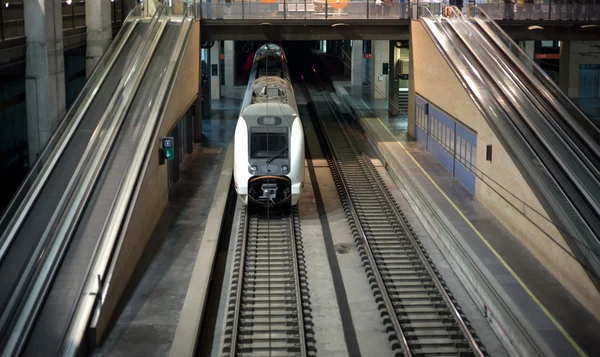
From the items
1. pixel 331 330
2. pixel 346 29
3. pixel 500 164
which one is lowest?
pixel 331 330

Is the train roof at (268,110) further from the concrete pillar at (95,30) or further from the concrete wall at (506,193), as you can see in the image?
the concrete pillar at (95,30)

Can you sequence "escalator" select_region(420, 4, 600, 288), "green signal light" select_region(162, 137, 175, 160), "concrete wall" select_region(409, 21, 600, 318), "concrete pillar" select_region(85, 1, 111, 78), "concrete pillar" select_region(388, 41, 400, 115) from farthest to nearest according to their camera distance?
"concrete pillar" select_region(388, 41, 400, 115)
"concrete pillar" select_region(85, 1, 111, 78)
"green signal light" select_region(162, 137, 175, 160)
"escalator" select_region(420, 4, 600, 288)
"concrete wall" select_region(409, 21, 600, 318)

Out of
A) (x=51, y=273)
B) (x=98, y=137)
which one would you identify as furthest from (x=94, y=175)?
(x=51, y=273)

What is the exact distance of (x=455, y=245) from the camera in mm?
16016

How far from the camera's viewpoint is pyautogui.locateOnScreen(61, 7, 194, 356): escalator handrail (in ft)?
37.9

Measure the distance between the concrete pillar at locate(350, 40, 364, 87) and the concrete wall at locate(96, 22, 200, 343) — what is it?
21398 mm

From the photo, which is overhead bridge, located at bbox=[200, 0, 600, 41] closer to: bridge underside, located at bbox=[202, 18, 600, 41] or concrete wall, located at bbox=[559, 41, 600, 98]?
bridge underside, located at bbox=[202, 18, 600, 41]

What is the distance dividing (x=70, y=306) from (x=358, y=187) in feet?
38.1

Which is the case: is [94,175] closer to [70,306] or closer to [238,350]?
[70,306]

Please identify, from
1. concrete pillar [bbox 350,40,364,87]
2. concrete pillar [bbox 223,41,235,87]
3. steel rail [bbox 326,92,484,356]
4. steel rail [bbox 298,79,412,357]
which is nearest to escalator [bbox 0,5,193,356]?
steel rail [bbox 298,79,412,357]

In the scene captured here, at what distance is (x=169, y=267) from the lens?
50.8ft

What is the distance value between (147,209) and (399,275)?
5.40 metres

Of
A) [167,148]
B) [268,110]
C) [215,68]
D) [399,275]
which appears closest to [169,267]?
[167,148]

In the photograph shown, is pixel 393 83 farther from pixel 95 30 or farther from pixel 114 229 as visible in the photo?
pixel 114 229
